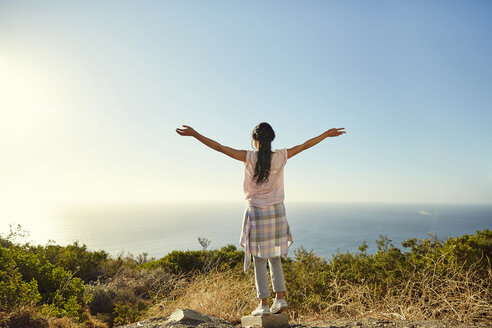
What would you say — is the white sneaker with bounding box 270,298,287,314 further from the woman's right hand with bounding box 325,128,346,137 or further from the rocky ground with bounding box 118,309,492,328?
the woman's right hand with bounding box 325,128,346,137

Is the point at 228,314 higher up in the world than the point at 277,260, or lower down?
lower down

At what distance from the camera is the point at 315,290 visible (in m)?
7.17

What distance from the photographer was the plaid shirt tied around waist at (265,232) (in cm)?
353

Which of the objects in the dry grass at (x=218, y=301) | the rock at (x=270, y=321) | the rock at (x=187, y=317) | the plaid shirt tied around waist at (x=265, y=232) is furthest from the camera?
the dry grass at (x=218, y=301)

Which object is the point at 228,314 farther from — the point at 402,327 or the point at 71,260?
the point at 71,260

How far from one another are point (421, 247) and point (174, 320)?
575 cm

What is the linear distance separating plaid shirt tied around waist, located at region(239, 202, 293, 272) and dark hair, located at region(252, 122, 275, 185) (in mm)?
364

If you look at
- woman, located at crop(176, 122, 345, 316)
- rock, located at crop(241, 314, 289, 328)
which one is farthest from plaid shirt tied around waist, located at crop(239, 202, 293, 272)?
rock, located at crop(241, 314, 289, 328)

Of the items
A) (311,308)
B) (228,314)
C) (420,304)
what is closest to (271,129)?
(228,314)

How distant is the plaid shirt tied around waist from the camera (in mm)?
3525

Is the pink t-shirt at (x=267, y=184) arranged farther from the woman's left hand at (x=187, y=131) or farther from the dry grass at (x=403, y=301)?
the dry grass at (x=403, y=301)

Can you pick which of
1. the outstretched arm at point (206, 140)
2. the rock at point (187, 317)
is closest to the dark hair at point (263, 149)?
the outstretched arm at point (206, 140)

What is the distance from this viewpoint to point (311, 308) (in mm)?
6383

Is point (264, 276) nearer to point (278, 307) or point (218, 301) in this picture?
point (278, 307)
